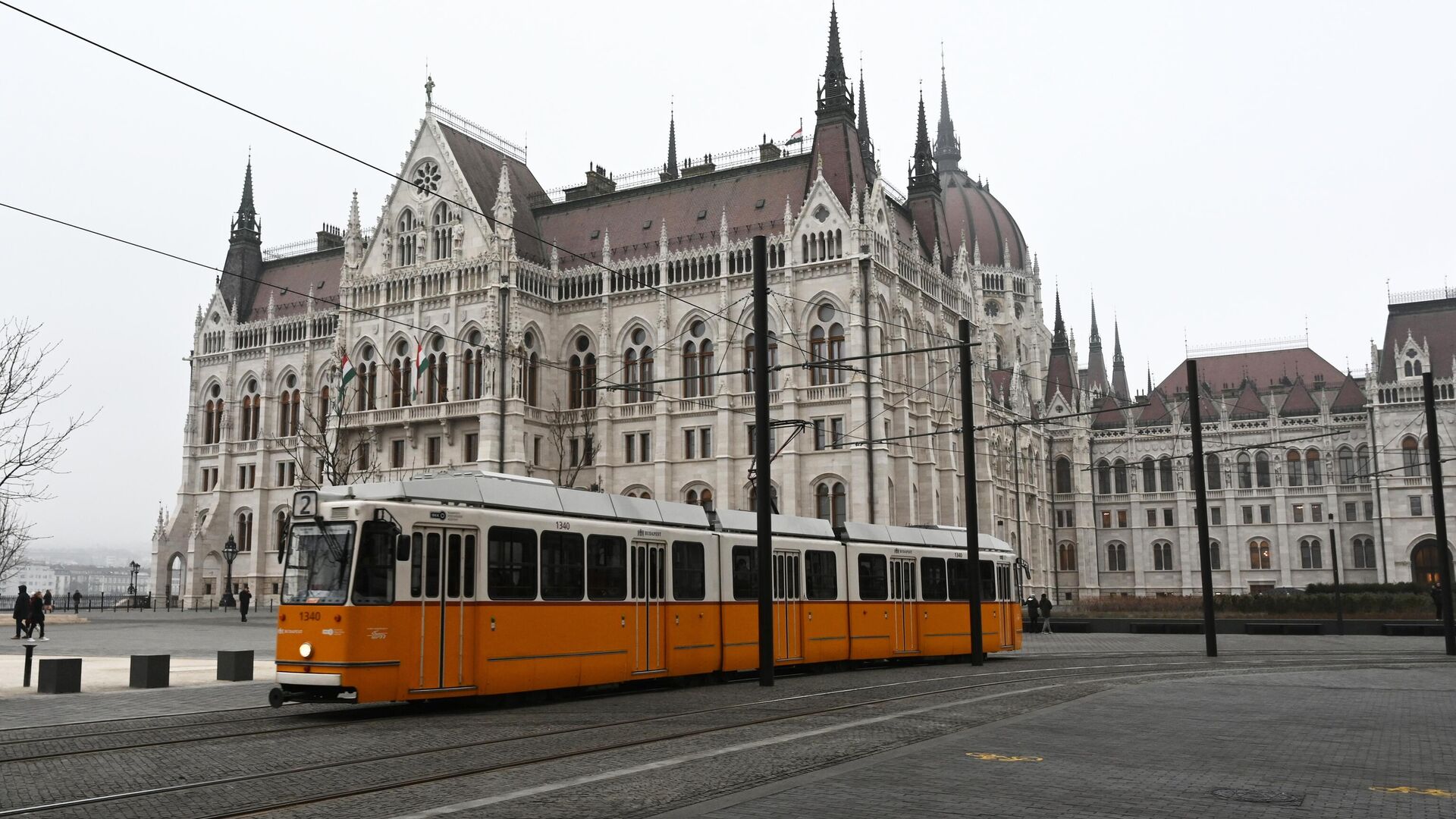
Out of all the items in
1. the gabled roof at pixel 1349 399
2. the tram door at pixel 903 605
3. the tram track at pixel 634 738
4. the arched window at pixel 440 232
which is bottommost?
the tram track at pixel 634 738

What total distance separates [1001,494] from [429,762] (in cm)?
6478

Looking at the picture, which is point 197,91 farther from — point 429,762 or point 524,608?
point 429,762

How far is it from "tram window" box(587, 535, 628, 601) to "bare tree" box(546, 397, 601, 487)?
126 feet

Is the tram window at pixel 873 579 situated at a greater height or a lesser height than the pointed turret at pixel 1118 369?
lesser

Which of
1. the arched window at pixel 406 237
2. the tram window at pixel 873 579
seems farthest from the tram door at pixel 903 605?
the arched window at pixel 406 237

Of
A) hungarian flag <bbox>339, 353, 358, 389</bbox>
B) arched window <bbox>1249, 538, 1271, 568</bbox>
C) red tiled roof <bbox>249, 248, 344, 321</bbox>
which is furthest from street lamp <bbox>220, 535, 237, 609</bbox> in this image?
arched window <bbox>1249, 538, 1271, 568</bbox>

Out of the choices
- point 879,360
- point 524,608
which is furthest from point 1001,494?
point 524,608

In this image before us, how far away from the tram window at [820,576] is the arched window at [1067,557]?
72.4 metres

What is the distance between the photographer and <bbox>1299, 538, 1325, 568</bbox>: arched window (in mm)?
86000

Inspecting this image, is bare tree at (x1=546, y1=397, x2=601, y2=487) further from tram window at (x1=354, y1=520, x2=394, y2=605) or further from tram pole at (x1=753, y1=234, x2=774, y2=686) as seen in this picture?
tram window at (x1=354, y1=520, x2=394, y2=605)

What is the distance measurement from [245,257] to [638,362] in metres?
34.5

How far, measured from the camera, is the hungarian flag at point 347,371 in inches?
2296

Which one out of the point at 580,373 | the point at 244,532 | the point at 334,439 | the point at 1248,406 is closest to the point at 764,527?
the point at 580,373

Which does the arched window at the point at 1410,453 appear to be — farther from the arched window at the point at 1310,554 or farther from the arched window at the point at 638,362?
the arched window at the point at 638,362
